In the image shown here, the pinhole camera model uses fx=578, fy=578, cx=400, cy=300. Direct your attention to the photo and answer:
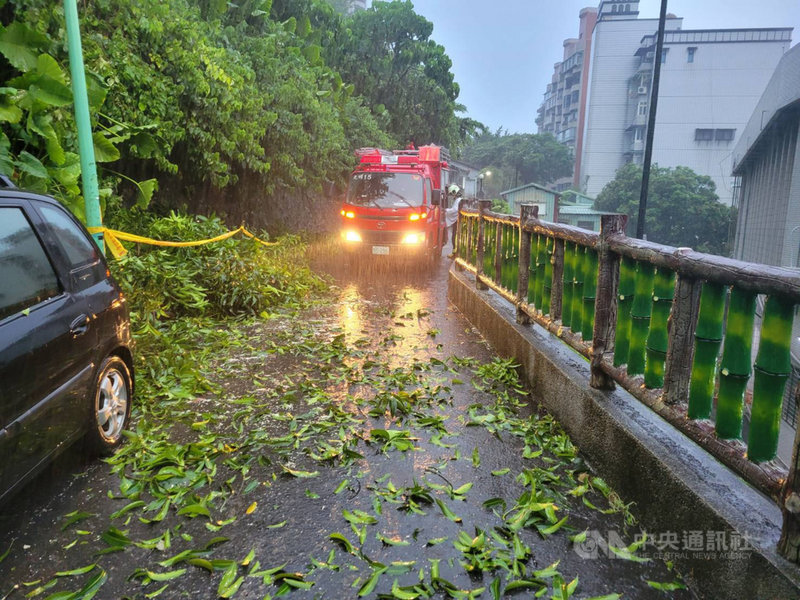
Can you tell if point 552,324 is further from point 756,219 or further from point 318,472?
point 756,219

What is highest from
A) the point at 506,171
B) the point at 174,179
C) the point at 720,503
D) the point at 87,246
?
the point at 506,171

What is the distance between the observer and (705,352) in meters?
2.95

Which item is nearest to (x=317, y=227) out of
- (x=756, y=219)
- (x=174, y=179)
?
(x=174, y=179)

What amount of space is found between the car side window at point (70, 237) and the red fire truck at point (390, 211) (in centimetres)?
957

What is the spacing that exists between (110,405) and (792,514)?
13.1ft

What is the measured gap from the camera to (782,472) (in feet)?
7.93

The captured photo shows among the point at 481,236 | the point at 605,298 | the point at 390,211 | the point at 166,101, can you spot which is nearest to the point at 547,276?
the point at 605,298

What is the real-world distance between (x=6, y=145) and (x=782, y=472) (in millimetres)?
7426

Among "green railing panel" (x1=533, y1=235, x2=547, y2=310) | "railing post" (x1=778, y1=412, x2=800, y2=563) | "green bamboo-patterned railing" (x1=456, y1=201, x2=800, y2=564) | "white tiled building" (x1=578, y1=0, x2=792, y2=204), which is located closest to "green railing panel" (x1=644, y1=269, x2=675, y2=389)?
"green bamboo-patterned railing" (x1=456, y1=201, x2=800, y2=564)

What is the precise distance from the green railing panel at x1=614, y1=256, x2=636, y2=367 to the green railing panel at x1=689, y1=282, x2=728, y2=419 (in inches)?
31.3

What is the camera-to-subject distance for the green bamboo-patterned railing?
248 cm

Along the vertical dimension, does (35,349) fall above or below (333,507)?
above

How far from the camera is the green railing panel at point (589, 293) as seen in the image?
441 cm

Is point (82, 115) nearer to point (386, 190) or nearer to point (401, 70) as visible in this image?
point (386, 190)
